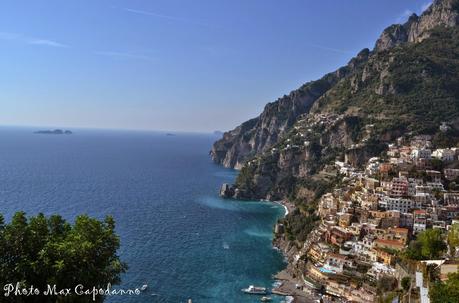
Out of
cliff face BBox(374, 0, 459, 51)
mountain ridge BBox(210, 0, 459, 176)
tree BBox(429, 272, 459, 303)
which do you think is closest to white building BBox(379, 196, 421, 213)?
tree BBox(429, 272, 459, 303)

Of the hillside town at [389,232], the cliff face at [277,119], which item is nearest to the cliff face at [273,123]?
the cliff face at [277,119]

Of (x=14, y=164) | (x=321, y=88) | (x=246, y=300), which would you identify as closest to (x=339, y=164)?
(x=246, y=300)

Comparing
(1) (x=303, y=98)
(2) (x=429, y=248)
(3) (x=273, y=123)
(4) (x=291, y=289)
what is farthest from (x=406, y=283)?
(3) (x=273, y=123)

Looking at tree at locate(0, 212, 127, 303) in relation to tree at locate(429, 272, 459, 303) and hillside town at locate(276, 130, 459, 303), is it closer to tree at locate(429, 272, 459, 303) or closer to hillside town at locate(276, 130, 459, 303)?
tree at locate(429, 272, 459, 303)

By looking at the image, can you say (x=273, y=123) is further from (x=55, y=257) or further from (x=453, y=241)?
(x=55, y=257)

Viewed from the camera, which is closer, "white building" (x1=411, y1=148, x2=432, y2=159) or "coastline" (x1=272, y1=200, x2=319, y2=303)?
"coastline" (x1=272, y1=200, x2=319, y2=303)

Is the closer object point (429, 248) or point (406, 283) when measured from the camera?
point (406, 283)

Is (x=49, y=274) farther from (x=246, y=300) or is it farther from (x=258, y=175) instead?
(x=258, y=175)
